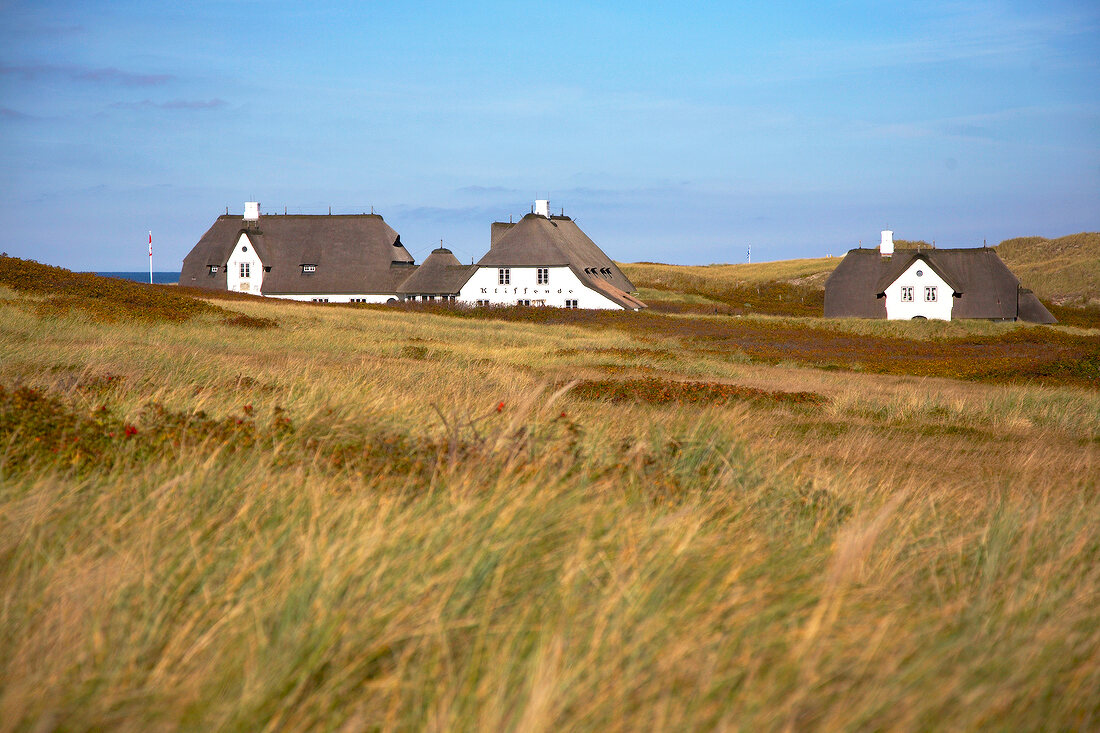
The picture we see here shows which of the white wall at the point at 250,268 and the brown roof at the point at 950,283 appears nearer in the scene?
the brown roof at the point at 950,283

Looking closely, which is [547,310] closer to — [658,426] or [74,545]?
[658,426]

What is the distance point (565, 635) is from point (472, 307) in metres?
45.8

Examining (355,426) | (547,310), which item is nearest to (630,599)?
(355,426)

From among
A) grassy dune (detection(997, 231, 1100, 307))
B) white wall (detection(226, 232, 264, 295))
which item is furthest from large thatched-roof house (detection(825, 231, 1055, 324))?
white wall (detection(226, 232, 264, 295))

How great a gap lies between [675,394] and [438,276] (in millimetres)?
44995

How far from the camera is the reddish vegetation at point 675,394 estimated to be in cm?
1440

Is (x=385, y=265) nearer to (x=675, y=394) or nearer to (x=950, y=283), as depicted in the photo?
(x=950, y=283)

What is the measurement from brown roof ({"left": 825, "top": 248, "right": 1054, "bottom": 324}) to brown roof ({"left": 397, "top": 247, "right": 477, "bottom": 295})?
2406 centimetres

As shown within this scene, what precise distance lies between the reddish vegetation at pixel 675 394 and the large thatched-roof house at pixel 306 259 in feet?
148

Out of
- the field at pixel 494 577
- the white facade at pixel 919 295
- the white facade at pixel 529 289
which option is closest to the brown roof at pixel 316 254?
the white facade at pixel 529 289

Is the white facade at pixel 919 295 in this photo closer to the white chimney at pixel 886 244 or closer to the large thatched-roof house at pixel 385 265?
the white chimney at pixel 886 244

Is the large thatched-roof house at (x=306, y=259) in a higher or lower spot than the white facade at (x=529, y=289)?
higher

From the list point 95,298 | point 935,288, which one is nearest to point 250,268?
point 95,298

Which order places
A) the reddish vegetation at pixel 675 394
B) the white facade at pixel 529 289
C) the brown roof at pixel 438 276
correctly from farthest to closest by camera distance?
1. the brown roof at pixel 438 276
2. the white facade at pixel 529 289
3. the reddish vegetation at pixel 675 394
